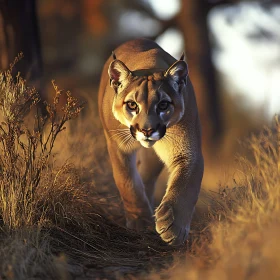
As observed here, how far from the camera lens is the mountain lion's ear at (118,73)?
5.48m

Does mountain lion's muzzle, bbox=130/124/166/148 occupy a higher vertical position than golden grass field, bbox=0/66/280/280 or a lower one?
higher

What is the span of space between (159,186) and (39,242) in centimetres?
394

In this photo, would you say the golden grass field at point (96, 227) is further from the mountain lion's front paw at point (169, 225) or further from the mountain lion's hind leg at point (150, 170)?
the mountain lion's hind leg at point (150, 170)

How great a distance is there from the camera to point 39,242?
4.77 meters

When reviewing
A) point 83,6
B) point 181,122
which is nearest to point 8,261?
point 181,122

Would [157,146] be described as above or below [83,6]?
above

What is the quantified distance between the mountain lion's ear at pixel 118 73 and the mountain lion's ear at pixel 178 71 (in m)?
0.37

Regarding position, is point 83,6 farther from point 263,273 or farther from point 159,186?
point 263,273

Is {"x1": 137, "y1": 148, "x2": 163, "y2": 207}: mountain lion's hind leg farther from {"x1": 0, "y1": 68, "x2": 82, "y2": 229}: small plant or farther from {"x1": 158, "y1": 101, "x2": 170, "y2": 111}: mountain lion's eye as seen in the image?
{"x1": 0, "y1": 68, "x2": 82, "y2": 229}: small plant

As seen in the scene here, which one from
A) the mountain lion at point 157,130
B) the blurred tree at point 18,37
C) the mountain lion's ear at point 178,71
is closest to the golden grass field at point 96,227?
the mountain lion at point 157,130

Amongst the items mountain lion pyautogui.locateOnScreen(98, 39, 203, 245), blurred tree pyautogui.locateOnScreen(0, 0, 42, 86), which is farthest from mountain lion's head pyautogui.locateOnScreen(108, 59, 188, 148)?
blurred tree pyautogui.locateOnScreen(0, 0, 42, 86)

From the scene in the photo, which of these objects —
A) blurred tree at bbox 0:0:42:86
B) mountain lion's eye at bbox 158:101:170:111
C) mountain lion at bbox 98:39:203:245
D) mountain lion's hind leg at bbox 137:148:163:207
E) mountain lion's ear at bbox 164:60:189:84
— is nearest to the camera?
mountain lion at bbox 98:39:203:245

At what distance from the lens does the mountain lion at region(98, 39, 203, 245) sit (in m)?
5.06

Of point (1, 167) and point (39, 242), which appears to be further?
point (1, 167)
